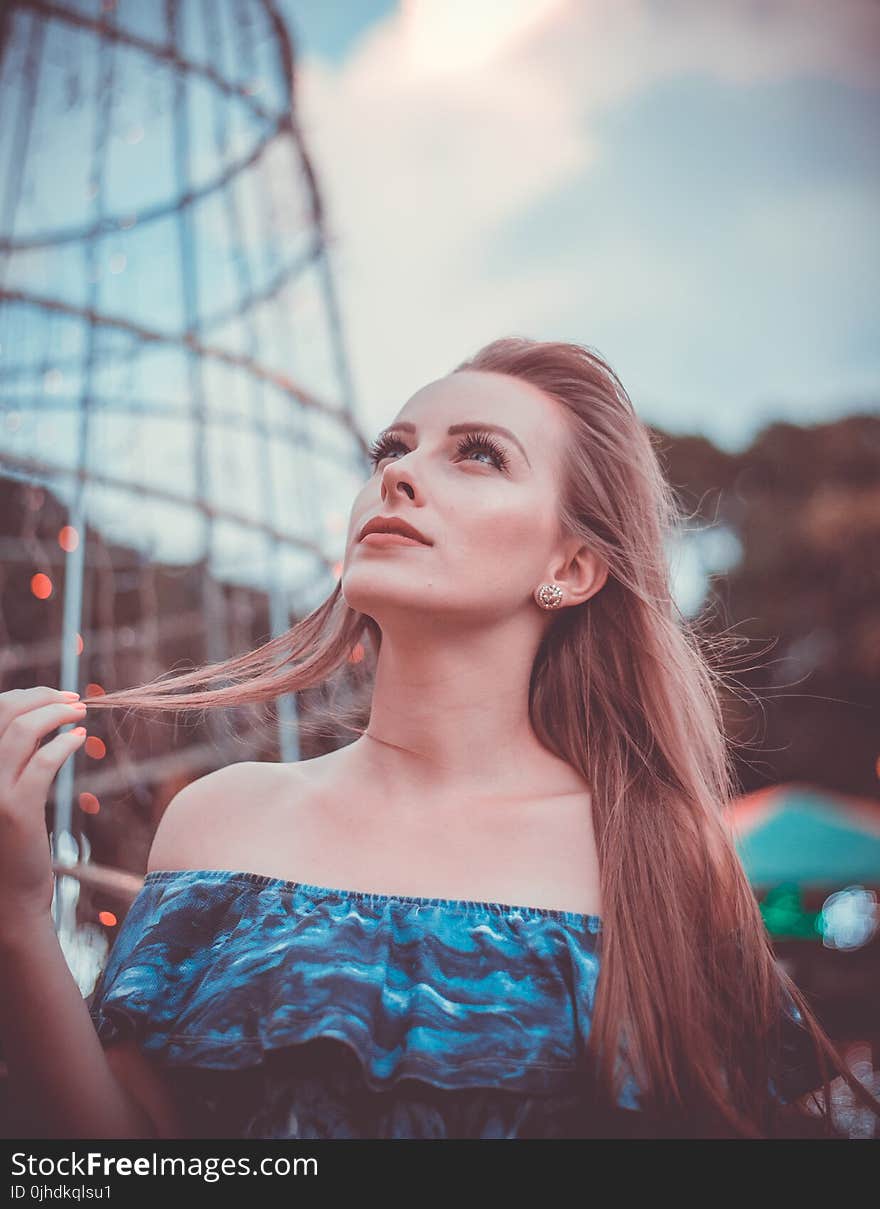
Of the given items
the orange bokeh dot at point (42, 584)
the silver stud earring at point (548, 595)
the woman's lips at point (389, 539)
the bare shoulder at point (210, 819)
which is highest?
the orange bokeh dot at point (42, 584)

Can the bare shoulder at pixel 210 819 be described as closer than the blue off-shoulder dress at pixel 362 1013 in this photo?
No

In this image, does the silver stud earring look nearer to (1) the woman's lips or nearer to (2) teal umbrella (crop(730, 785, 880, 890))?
(1) the woman's lips

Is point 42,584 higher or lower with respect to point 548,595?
higher

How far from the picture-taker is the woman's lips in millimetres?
1546

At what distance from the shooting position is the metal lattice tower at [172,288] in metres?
3.82

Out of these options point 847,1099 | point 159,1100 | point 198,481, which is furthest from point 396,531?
point 198,481

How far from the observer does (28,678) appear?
4750 millimetres

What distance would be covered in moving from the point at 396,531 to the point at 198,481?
9.74 ft

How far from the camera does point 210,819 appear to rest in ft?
5.20

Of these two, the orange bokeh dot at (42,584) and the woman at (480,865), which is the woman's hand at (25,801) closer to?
the woman at (480,865)

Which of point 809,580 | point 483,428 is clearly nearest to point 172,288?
point 483,428

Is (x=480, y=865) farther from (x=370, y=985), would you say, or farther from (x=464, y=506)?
(x=464, y=506)

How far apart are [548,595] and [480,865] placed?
1.72 ft

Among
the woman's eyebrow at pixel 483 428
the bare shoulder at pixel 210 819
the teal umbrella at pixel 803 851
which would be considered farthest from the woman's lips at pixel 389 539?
the teal umbrella at pixel 803 851
